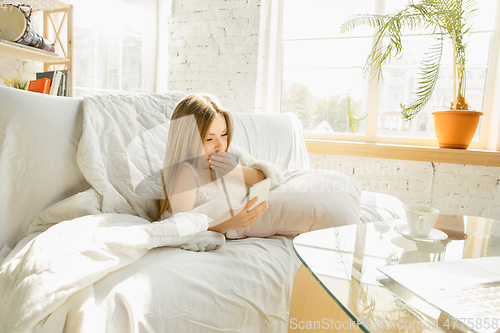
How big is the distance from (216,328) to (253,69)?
6.76 ft

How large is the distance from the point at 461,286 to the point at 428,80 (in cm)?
184

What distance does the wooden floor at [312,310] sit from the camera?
2.26 feet

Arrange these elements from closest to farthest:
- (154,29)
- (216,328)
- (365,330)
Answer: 1. (365,330)
2. (216,328)
3. (154,29)

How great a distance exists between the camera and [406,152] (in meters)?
2.16

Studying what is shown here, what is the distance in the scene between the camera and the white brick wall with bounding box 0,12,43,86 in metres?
1.93

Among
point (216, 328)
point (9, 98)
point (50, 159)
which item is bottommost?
point (216, 328)

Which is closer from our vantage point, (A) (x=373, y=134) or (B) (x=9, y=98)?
(B) (x=9, y=98)

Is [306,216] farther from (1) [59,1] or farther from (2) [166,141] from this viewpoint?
(1) [59,1]

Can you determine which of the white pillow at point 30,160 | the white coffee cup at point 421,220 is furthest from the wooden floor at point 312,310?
the white pillow at point 30,160

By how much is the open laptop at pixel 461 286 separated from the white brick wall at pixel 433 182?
1676 mm

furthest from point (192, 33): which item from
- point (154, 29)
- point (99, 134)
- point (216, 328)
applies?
point (216, 328)

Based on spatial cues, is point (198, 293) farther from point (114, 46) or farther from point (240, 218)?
point (114, 46)

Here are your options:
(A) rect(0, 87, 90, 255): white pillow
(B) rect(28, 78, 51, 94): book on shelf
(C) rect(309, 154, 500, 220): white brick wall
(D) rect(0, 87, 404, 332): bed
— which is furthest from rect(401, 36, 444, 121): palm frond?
(B) rect(28, 78, 51, 94): book on shelf

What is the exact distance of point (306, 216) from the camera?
3.26 ft
